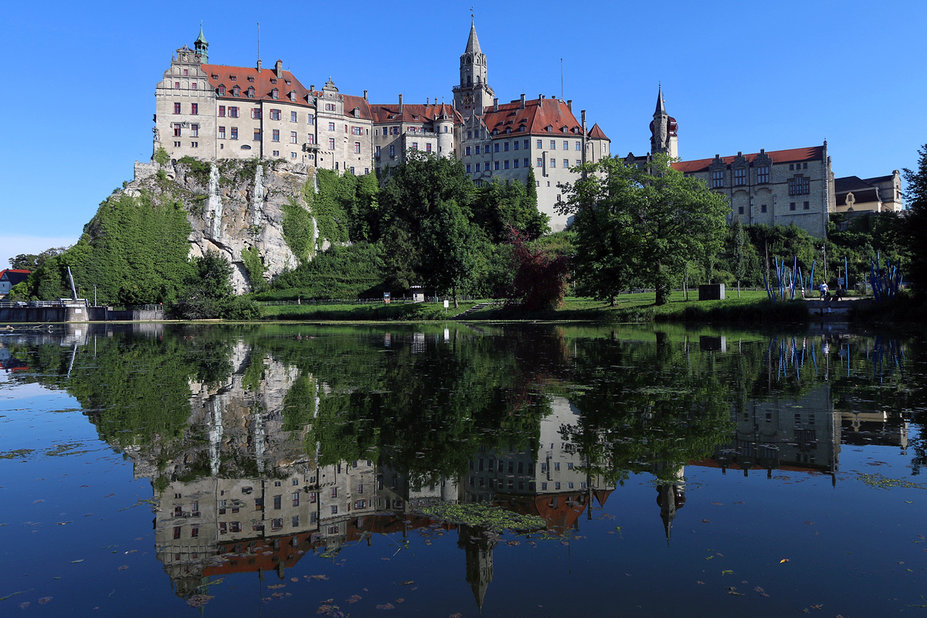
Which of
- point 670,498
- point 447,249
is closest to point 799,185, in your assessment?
point 447,249

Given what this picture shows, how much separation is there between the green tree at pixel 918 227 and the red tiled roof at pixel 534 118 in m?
72.3

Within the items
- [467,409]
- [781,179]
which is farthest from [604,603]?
[781,179]

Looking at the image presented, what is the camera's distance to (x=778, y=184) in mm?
110688

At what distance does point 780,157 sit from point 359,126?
75838 millimetres

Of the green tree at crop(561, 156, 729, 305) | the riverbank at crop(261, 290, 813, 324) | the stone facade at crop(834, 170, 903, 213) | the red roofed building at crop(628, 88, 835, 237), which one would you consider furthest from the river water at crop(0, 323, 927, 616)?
the stone facade at crop(834, 170, 903, 213)

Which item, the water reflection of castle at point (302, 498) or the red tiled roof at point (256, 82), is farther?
the red tiled roof at point (256, 82)

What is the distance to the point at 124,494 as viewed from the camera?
7.25m

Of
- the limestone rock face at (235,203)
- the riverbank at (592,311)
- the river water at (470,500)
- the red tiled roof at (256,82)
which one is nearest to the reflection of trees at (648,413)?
the river water at (470,500)

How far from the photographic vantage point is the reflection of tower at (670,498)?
6219 millimetres

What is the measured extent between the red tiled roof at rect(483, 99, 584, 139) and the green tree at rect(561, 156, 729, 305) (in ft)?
199

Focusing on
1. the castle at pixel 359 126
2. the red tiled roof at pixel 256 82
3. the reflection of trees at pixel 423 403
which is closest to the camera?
the reflection of trees at pixel 423 403

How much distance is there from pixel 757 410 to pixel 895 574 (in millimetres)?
6581

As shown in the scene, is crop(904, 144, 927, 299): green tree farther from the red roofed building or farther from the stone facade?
the stone facade

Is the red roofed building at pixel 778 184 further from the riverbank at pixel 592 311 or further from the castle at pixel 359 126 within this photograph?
the riverbank at pixel 592 311
